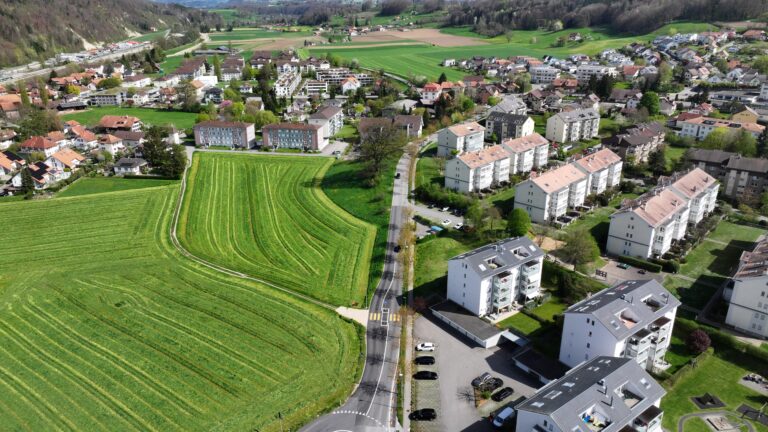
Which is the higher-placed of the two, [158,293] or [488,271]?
[488,271]

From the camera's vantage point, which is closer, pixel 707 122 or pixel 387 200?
pixel 387 200

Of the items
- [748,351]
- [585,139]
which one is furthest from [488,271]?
[585,139]

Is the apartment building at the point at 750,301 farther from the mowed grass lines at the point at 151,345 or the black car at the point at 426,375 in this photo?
the mowed grass lines at the point at 151,345

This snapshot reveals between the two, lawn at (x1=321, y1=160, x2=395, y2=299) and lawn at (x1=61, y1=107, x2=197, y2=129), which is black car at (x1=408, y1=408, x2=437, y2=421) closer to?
lawn at (x1=321, y1=160, x2=395, y2=299)

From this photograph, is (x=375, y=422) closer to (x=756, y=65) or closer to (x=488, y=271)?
(x=488, y=271)

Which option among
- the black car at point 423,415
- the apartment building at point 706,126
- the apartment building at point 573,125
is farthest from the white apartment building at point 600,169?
the black car at point 423,415

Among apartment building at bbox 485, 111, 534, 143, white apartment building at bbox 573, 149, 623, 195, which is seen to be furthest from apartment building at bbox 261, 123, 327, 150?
white apartment building at bbox 573, 149, 623, 195
